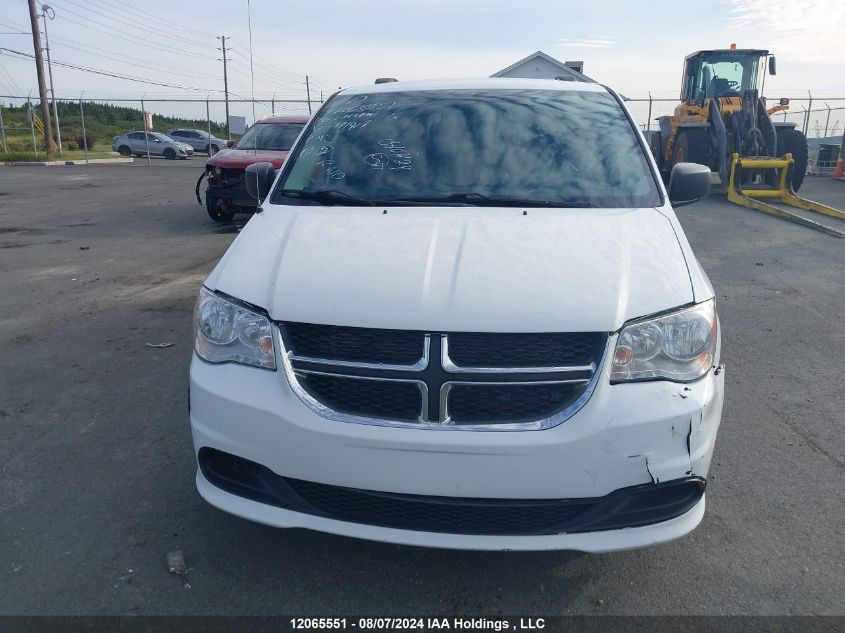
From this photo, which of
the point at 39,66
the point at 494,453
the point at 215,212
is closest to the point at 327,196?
the point at 494,453

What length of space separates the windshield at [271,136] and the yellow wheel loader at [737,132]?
27.1ft

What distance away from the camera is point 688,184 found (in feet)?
12.9

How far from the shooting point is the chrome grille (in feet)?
7.61

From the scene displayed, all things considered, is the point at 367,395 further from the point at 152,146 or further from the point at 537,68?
the point at 152,146

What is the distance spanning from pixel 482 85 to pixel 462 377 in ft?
7.90

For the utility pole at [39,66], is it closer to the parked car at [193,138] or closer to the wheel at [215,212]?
the parked car at [193,138]

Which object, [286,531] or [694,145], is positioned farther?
[694,145]

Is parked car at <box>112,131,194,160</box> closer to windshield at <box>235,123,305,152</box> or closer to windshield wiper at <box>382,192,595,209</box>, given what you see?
windshield at <box>235,123,305,152</box>

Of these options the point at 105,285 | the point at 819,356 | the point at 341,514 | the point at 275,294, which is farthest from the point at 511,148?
the point at 105,285

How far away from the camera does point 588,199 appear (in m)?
3.29

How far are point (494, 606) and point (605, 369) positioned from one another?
0.94 metres

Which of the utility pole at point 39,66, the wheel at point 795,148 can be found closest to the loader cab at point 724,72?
the wheel at point 795,148

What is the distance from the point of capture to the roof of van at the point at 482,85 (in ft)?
13.5

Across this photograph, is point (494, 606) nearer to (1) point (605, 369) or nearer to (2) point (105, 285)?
(1) point (605, 369)
